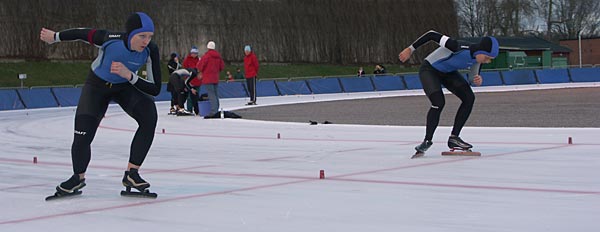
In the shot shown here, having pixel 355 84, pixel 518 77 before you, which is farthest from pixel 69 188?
pixel 518 77

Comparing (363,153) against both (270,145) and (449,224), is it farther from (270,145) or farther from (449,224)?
(449,224)

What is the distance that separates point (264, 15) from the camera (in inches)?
2181

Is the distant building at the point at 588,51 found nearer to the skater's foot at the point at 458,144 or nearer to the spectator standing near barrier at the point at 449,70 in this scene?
the spectator standing near barrier at the point at 449,70

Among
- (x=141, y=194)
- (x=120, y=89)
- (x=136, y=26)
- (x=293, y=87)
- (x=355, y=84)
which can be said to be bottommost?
(x=355, y=84)

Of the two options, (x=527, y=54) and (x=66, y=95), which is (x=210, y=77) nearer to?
(x=66, y=95)

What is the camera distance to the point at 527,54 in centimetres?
6744

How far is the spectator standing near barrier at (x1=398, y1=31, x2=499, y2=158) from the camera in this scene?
1016cm

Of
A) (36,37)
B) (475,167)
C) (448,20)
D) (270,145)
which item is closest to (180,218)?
(475,167)

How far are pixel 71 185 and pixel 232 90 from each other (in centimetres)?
2796

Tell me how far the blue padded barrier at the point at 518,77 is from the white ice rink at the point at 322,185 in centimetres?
3098

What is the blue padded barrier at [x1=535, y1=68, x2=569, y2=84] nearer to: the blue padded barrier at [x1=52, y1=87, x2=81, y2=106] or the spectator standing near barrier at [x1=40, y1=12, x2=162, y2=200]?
the blue padded barrier at [x1=52, y1=87, x2=81, y2=106]

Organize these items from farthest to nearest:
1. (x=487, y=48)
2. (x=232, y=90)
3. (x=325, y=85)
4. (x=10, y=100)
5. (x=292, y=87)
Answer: (x=325, y=85), (x=292, y=87), (x=232, y=90), (x=10, y=100), (x=487, y=48)

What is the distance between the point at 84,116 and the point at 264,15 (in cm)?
4841

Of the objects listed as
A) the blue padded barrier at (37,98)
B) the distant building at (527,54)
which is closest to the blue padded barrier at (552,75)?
the distant building at (527,54)
